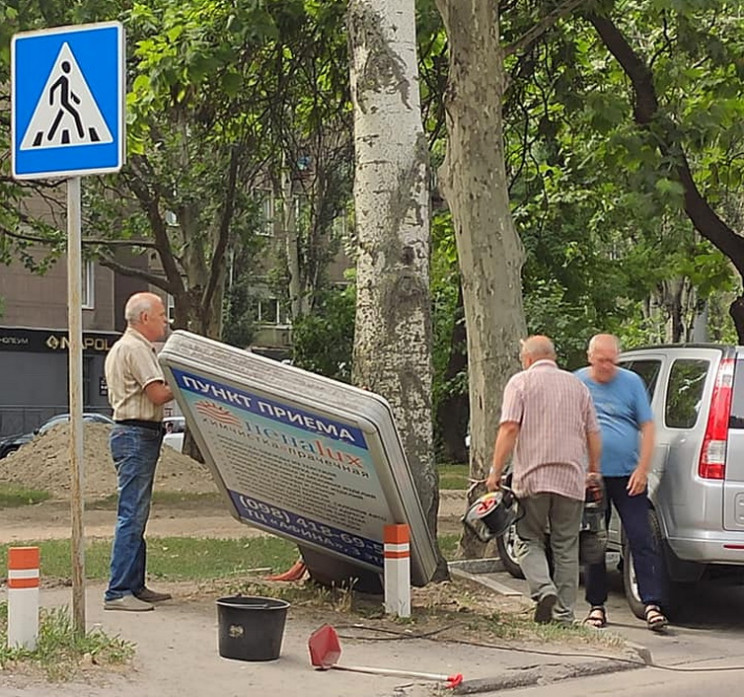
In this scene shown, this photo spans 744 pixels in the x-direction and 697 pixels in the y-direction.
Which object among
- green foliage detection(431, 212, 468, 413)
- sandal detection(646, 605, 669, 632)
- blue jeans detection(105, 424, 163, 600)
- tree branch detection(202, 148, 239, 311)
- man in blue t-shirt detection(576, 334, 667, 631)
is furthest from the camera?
green foliage detection(431, 212, 468, 413)

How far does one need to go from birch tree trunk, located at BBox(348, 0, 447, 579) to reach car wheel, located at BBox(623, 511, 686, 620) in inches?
60.5

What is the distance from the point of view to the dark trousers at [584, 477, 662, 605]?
9227 millimetres

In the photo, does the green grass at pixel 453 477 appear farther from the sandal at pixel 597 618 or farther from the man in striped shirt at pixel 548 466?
the man in striped shirt at pixel 548 466

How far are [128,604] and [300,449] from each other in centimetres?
164

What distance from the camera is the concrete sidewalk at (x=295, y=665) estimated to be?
6691 mm

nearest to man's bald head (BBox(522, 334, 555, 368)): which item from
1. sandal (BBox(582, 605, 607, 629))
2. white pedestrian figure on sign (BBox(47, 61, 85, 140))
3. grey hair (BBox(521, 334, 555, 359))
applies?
grey hair (BBox(521, 334, 555, 359))

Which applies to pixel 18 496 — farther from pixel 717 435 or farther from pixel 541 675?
pixel 541 675

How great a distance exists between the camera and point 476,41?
11570mm

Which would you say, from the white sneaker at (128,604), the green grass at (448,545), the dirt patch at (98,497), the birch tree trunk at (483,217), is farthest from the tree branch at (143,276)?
the white sneaker at (128,604)

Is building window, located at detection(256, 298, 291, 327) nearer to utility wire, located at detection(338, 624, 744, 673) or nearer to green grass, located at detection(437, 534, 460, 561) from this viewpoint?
green grass, located at detection(437, 534, 460, 561)

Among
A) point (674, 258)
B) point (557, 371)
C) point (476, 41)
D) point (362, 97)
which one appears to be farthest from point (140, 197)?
point (557, 371)

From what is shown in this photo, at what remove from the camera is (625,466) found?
928cm

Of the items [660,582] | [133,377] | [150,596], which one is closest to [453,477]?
[660,582]

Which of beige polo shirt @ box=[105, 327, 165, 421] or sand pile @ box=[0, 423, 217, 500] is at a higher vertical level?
beige polo shirt @ box=[105, 327, 165, 421]
